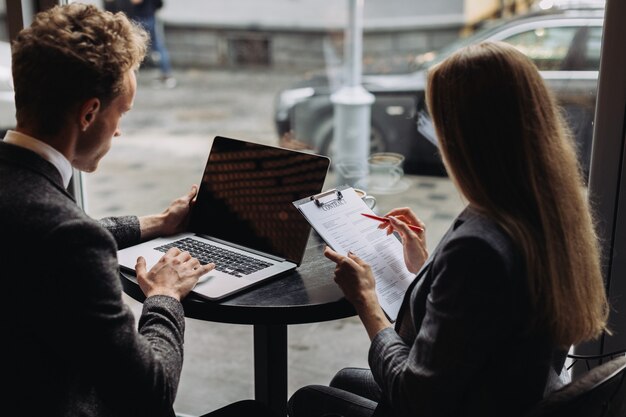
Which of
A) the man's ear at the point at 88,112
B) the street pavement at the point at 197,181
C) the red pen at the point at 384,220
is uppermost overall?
the man's ear at the point at 88,112

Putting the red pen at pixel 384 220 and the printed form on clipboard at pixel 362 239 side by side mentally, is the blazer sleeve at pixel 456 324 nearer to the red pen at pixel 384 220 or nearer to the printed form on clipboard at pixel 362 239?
the printed form on clipboard at pixel 362 239

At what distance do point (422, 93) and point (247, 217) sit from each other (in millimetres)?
1447

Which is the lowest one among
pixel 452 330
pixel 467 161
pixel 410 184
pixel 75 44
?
pixel 410 184

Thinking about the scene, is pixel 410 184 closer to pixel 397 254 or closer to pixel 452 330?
pixel 397 254

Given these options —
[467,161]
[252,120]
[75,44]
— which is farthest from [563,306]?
Answer: [252,120]

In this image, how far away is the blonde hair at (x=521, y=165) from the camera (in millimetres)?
1154

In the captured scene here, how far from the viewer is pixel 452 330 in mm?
1123

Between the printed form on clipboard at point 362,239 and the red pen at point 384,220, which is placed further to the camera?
the red pen at point 384,220

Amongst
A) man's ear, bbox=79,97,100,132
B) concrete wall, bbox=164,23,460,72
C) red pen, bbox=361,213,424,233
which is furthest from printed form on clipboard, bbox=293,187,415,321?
concrete wall, bbox=164,23,460,72

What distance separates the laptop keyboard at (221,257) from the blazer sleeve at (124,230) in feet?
0.28

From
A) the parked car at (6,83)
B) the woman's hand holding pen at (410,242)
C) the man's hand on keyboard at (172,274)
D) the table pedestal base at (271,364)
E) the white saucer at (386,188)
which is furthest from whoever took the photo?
the white saucer at (386,188)

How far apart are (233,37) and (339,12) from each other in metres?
1.73

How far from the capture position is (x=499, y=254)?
112 cm

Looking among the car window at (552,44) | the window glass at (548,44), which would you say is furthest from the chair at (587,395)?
the window glass at (548,44)
